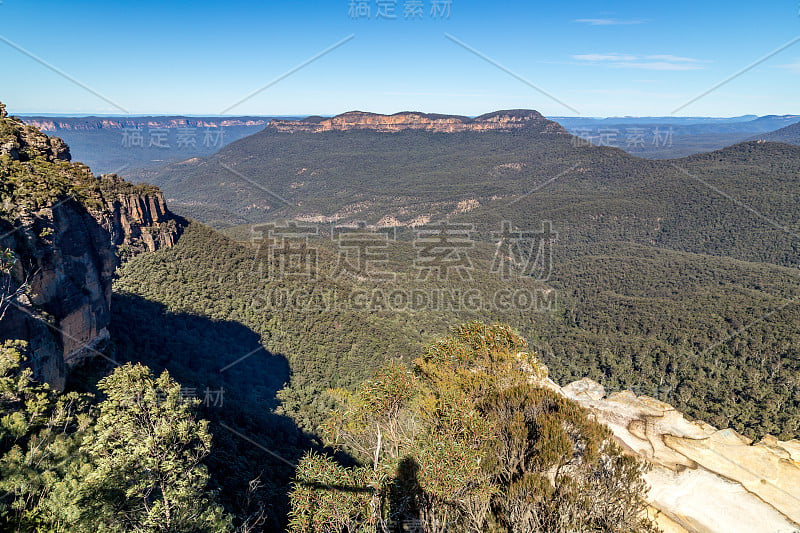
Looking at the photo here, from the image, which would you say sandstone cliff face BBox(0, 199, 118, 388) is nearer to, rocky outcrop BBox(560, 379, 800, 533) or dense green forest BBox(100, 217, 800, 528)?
dense green forest BBox(100, 217, 800, 528)

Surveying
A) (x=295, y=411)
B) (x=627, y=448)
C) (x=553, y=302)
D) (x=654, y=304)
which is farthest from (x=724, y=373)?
(x=295, y=411)

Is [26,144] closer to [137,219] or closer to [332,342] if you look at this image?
[137,219]

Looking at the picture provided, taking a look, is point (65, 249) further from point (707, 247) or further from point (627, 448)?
point (707, 247)

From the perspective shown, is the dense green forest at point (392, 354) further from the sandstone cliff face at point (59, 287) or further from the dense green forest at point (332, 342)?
the sandstone cliff face at point (59, 287)

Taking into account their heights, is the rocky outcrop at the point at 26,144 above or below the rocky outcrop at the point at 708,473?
above

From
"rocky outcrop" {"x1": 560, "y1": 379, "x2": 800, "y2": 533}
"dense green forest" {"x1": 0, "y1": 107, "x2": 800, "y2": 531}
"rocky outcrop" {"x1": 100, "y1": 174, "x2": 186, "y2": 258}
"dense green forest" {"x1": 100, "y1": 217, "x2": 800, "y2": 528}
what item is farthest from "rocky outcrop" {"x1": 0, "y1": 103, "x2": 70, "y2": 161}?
"rocky outcrop" {"x1": 560, "y1": 379, "x2": 800, "y2": 533}

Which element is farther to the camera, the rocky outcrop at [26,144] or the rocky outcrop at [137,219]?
the rocky outcrop at [137,219]

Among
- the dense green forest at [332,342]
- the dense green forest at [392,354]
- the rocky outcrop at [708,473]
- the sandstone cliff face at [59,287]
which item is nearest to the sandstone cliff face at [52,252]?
the sandstone cliff face at [59,287]
